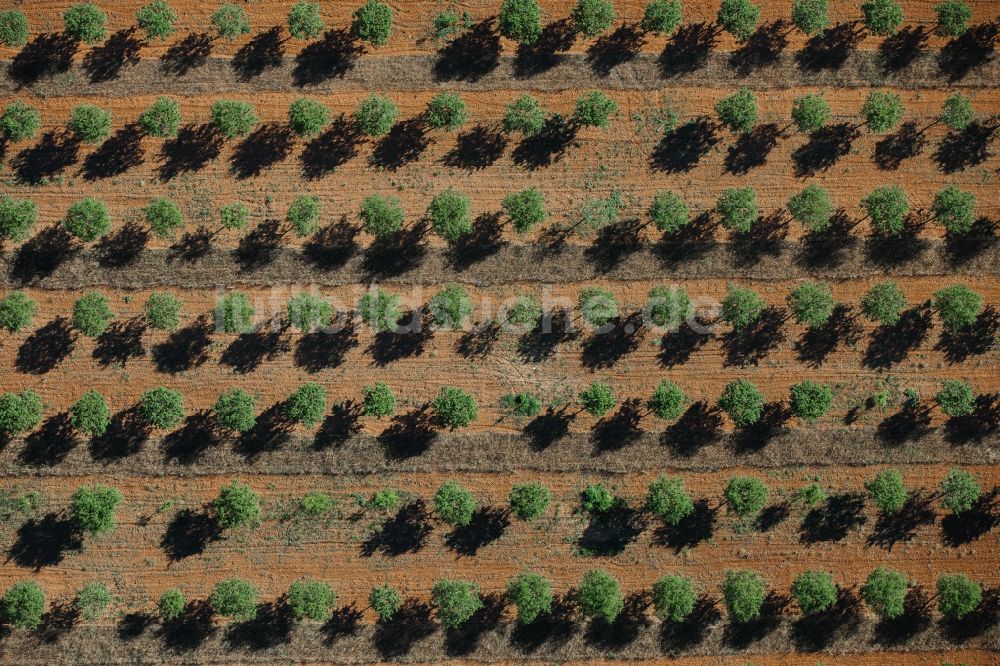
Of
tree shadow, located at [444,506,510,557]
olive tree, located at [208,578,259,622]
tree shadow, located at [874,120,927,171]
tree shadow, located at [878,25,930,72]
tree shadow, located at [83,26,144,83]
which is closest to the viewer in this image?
olive tree, located at [208,578,259,622]

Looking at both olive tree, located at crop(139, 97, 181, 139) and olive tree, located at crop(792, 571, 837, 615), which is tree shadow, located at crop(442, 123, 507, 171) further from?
Answer: olive tree, located at crop(792, 571, 837, 615)

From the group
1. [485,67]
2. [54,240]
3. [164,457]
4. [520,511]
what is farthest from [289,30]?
[520,511]

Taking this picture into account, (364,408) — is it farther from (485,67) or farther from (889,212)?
(889,212)

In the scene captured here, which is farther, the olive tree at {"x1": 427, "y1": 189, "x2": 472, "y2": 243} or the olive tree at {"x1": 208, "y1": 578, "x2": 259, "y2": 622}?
the olive tree at {"x1": 427, "y1": 189, "x2": 472, "y2": 243}

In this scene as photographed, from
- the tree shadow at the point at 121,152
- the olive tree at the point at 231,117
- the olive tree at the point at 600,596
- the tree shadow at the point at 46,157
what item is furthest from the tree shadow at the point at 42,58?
the olive tree at the point at 600,596

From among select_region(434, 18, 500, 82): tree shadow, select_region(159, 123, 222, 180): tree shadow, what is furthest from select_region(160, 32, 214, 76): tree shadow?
select_region(434, 18, 500, 82): tree shadow

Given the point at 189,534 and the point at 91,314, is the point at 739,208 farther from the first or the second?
the point at 91,314
